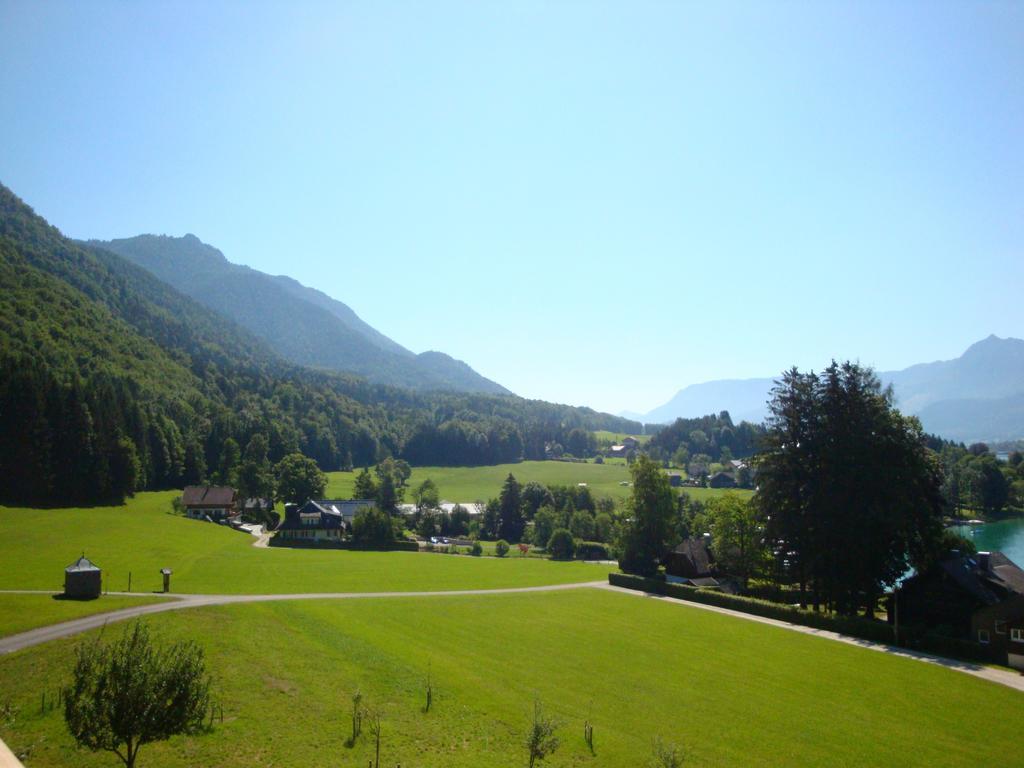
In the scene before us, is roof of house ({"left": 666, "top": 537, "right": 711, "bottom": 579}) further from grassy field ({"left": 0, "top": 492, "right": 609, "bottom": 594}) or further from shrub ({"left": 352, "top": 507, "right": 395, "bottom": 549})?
shrub ({"left": 352, "top": 507, "right": 395, "bottom": 549})

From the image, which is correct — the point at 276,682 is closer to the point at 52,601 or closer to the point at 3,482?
the point at 52,601

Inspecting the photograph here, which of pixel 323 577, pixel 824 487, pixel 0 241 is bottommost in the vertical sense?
pixel 323 577

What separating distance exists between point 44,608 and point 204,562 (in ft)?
72.2

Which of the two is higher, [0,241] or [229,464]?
[0,241]

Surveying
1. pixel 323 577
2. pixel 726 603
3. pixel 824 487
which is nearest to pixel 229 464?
Result: pixel 323 577

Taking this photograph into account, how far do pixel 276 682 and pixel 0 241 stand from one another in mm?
199104

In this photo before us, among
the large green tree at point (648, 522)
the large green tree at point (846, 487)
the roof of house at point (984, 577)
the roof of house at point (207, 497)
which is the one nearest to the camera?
the roof of house at point (984, 577)

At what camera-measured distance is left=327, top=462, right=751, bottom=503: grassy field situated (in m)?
136

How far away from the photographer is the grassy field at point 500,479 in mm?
136000

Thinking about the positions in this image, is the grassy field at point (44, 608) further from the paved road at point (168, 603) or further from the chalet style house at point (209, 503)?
the chalet style house at point (209, 503)

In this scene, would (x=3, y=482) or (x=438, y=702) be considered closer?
(x=438, y=702)

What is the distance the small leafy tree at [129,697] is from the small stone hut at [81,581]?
27608mm

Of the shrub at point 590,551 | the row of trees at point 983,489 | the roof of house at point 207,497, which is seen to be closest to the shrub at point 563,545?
the shrub at point 590,551

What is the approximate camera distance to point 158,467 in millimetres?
104250
